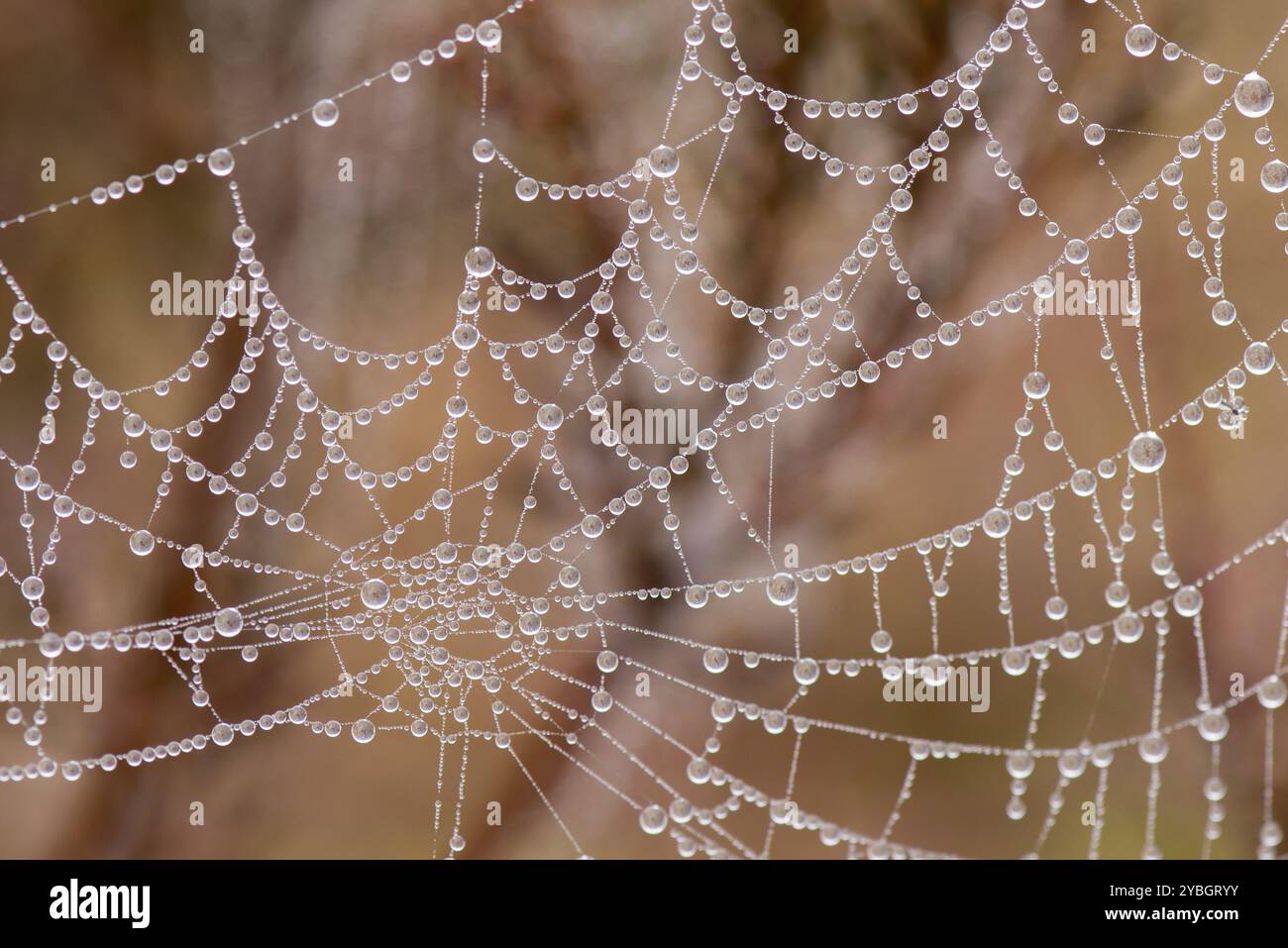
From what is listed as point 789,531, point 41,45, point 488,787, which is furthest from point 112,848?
point 41,45

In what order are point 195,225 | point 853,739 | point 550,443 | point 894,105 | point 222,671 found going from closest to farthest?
point 894,105 < point 550,443 < point 222,671 < point 195,225 < point 853,739

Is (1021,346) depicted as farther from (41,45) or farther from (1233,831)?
(41,45)

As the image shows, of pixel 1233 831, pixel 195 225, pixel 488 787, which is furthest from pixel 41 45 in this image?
pixel 1233 831

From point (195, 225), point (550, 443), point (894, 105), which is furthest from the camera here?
point (195, 225)
